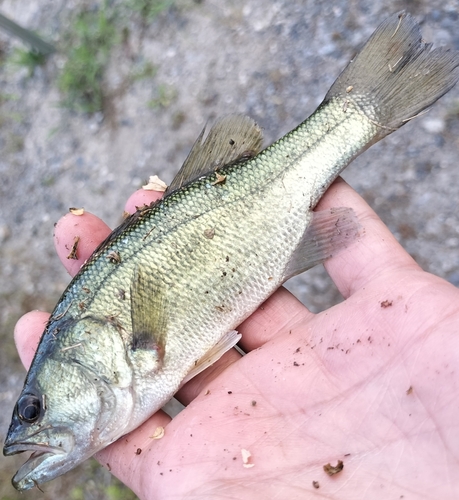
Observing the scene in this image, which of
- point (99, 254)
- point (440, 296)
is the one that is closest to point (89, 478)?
point (99, 254)

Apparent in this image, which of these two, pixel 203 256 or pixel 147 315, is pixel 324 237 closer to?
pixel 203 256

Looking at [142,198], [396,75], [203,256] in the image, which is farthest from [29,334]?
[396,75]

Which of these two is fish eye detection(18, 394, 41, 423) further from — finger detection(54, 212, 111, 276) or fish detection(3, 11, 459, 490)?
finger detection(54, 212, 111, 276)

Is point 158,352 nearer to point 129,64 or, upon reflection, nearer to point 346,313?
point 346,313

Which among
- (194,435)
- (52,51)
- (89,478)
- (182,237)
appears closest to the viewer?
(194,435)

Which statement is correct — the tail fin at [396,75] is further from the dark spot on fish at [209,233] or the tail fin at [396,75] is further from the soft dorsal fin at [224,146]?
the dark spot on fish at [209,233]

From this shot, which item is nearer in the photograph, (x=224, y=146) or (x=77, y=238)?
(x=224, y=146)

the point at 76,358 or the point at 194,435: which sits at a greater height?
the point at 76,358
